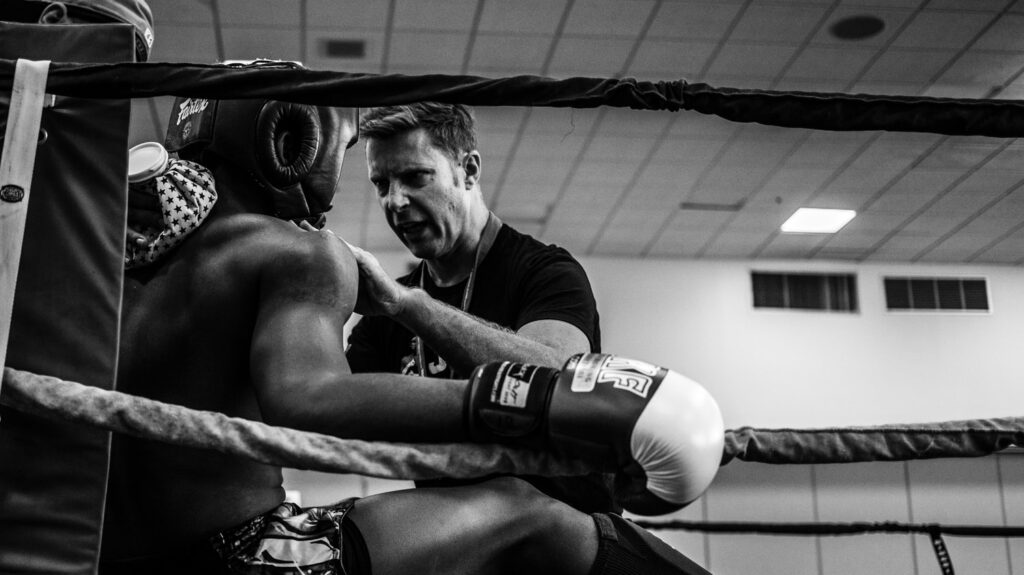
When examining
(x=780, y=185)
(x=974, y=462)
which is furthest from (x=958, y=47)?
(x=974, y=462)

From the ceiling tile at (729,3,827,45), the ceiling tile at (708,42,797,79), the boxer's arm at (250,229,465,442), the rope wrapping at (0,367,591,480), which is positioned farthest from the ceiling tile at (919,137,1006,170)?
the rope wrapping at (0,367,591,480)

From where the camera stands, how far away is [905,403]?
7.61 metres

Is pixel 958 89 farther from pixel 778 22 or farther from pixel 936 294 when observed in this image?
pixel 936 294

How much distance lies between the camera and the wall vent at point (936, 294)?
7.93 m

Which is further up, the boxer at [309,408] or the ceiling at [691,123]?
the ceiling at [691,123]

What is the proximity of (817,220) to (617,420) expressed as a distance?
21.1 feet

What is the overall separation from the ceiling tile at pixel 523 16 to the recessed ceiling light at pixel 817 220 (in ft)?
9.76

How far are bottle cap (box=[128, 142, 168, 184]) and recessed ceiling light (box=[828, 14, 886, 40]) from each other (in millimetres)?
3923

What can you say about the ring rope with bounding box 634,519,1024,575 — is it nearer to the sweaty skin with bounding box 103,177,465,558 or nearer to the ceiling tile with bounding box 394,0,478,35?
the sweaty skin with bounding box 103,177,465,558

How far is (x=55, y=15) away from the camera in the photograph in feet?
4.08

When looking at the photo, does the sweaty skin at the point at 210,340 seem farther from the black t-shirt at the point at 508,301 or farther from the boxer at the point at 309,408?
the black t-shirt at the point at 508,301

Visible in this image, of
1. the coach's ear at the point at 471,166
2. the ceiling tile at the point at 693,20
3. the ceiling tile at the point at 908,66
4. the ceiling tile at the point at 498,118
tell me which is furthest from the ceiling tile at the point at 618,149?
the coach's ear at the point at 471,166

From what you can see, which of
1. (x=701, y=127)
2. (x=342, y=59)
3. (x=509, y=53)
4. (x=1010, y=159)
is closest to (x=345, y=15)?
(x=342, y=59)

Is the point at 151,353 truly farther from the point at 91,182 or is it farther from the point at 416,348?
the point at 416,348
